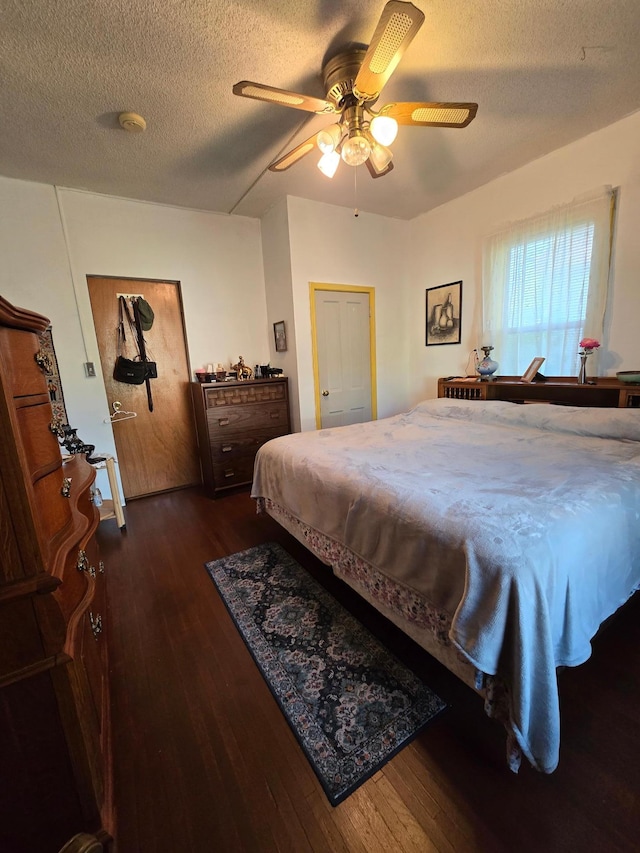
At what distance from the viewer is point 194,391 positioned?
3494 millimetres

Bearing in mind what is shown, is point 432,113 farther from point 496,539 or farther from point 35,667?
point 35,667

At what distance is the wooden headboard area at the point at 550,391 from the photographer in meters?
2.42

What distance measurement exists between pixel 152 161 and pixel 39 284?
53.4 inches

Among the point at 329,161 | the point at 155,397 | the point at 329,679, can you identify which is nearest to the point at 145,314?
the point at 155,397

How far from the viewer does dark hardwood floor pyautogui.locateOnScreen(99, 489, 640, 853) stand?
93cm

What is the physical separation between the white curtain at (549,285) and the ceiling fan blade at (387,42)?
6.66ft

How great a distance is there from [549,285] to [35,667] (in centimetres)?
376

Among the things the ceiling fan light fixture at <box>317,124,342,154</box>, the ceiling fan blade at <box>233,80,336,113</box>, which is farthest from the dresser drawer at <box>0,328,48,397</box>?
the ceiling fan light fixture at <box>317,124,342,154</box>

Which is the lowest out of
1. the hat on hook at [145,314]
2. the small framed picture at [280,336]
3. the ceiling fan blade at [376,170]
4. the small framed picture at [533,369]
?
the small framed picture at [533,369]

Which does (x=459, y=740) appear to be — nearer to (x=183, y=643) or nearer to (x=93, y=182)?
(x=183, y=643)

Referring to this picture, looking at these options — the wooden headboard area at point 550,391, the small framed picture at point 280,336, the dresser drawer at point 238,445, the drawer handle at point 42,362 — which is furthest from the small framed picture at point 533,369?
the drawer handle at point 42,362

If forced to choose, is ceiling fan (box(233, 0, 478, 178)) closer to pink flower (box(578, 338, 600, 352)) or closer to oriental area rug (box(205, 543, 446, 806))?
pink flower (box(578, 338, 600, 352))

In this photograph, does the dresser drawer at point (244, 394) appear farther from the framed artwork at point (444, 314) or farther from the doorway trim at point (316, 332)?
the framed artwork at point (444, 314)

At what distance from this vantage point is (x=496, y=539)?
3.35ft
